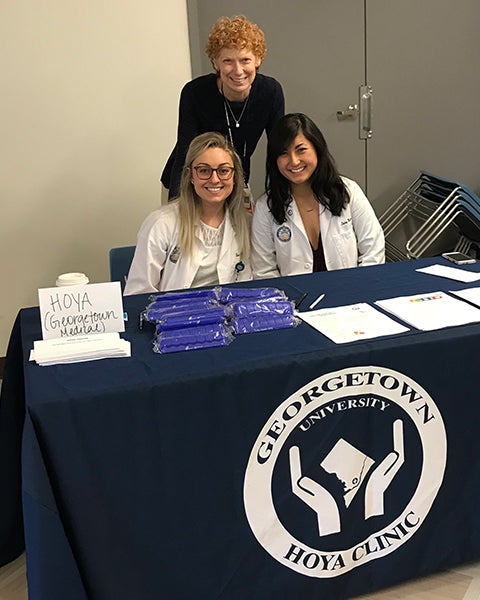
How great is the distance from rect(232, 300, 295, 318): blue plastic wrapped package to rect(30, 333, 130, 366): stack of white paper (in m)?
0.27

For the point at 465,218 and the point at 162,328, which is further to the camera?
the point at 465,218

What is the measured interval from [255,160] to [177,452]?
2239mm

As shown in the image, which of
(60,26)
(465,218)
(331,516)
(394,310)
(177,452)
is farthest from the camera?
(465,218)

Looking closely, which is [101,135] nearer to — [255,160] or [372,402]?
[255,160]

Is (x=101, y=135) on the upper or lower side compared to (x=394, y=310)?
upper

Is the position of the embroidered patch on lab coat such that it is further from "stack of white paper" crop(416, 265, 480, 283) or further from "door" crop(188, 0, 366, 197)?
"door" crop(188, 0, 366, 197)

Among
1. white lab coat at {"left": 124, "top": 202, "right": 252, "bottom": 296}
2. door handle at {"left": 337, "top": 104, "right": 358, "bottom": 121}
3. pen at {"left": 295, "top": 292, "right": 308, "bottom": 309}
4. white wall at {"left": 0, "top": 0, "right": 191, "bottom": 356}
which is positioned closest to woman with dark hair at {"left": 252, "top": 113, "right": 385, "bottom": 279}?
white lab coat at {"left": 124, "top": 202, "right": 252, "bottom": 296}

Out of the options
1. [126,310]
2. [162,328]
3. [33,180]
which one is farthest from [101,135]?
[162,328]

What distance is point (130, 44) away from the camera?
2.83 m

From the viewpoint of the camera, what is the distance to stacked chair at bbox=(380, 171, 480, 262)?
10.2ft

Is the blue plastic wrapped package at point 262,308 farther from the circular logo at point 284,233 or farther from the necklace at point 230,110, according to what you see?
the necklace at point 230,110

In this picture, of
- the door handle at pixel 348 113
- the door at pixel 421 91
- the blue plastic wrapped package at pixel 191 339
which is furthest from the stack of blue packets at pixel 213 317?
the door at pixel 421 91

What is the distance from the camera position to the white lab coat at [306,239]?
2.07 m

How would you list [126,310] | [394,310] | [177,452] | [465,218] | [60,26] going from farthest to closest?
[465,218], [60,26], [126,310], [394,310], [177,452]
